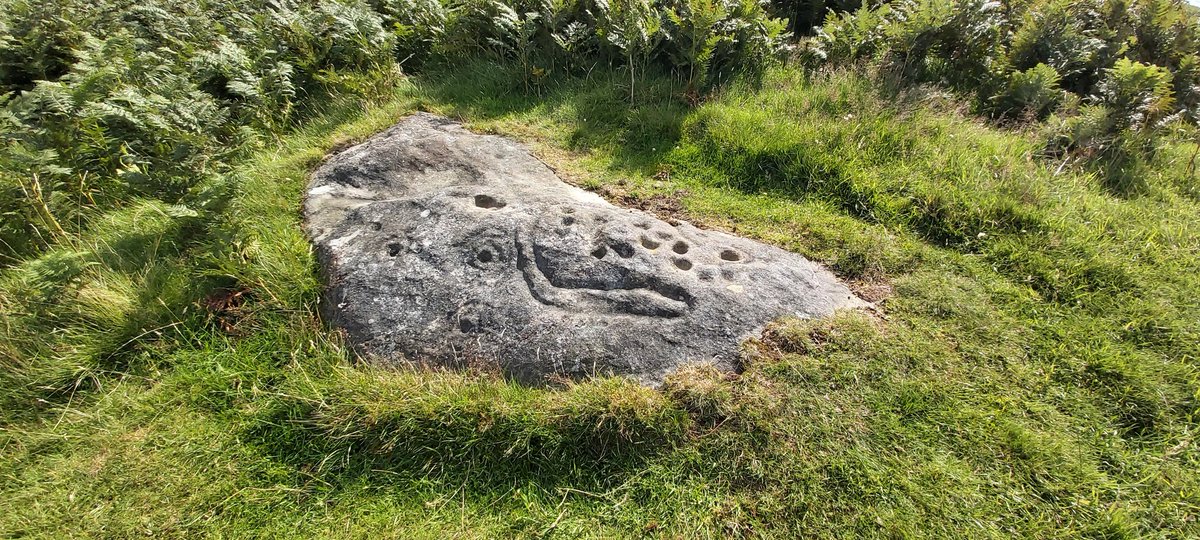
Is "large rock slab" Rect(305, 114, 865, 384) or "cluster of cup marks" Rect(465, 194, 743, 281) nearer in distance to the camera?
"large rock slab" Rect(305, 114, 865, 384)

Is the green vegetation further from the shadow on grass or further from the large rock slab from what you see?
the large rock slab

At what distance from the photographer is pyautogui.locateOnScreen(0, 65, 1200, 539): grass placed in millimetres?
3107

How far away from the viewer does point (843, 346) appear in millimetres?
3699

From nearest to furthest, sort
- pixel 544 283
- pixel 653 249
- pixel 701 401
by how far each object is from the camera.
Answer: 1. pixel 701 401
2. pixel 544 283
3. pixel 653 249

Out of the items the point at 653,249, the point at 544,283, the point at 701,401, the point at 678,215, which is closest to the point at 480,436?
the point at 544,283

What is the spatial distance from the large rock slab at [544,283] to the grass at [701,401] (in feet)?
0.69

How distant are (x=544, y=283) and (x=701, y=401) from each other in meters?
1.39

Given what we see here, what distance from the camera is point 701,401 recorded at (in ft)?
11.1

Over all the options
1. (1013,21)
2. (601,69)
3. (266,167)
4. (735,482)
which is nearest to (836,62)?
(1013,21)

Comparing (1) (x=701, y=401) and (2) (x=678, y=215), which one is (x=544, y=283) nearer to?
(1) (x=701, y=401)

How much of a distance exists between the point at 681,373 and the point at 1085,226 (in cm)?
372

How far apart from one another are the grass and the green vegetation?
0.07ft

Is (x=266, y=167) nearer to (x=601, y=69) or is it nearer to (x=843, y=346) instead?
(x=601, y=69)

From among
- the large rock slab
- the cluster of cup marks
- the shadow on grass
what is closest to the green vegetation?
the shadow on grass
